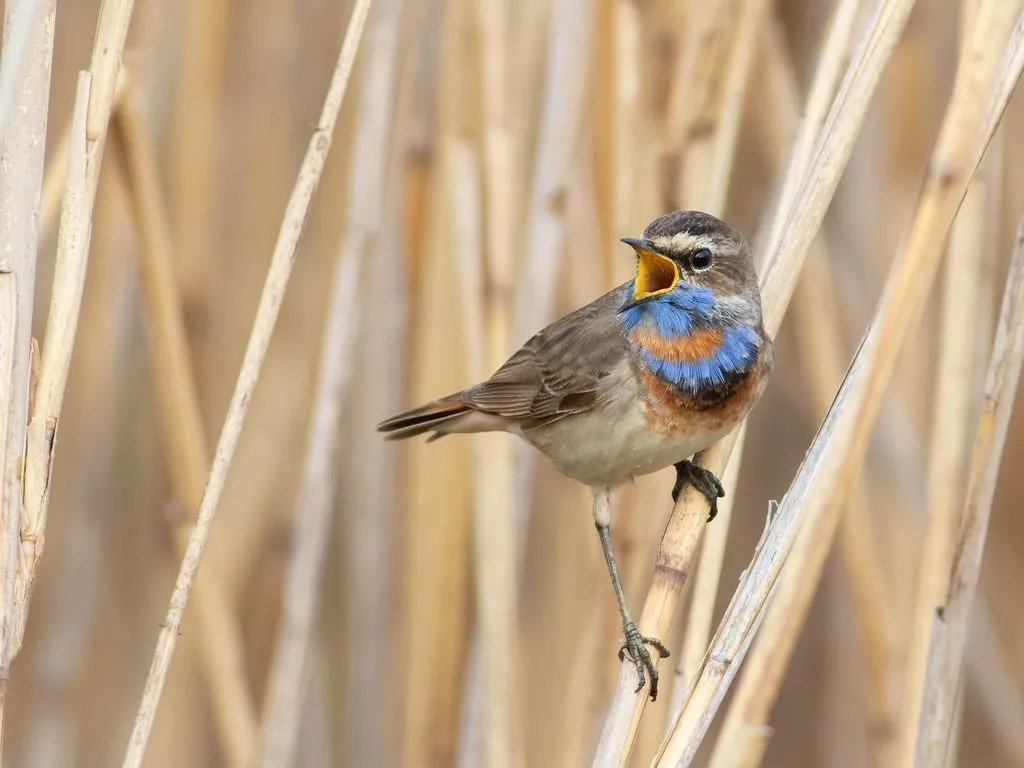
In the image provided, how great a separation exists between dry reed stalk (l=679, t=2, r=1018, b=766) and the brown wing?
826 millimetres

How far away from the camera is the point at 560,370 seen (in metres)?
2.83

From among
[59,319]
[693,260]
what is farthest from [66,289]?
[693,260]

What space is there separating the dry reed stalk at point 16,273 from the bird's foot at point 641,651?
94 centimetres

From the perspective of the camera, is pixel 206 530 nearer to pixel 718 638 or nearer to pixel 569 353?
pixel 718 638

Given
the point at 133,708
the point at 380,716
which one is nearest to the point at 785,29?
the point at 380,716

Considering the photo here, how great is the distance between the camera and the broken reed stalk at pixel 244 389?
Answer: 6.30 feet

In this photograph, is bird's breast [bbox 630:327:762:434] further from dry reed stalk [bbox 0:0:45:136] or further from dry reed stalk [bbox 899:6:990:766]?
dry reed stalk [bbox 0:0:45:136]

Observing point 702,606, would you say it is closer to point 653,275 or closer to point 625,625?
point 625,625

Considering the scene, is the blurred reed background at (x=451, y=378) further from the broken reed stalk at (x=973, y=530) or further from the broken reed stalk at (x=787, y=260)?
the broken reed stalk at (x=973, y=530)

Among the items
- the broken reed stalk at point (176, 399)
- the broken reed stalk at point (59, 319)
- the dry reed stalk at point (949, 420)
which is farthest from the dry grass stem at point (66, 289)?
the dry reed stalk at point (949, 420)

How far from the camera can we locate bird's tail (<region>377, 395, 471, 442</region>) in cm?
279

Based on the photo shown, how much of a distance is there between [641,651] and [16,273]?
1180 mm

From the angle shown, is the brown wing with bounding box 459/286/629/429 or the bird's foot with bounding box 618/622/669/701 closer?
the bird's foot with bounding box 618/622/669/701

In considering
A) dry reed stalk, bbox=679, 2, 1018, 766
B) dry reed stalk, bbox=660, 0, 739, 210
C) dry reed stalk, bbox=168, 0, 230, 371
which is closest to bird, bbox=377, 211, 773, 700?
dry reed stalk, bbox=660, 0, 739, 210
